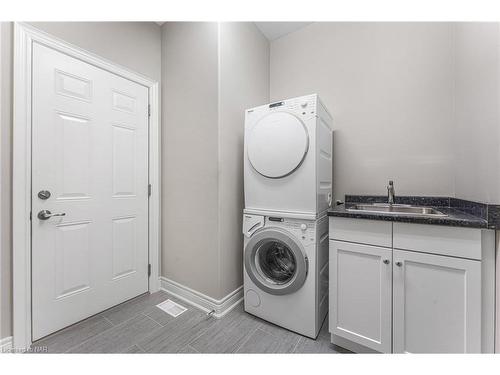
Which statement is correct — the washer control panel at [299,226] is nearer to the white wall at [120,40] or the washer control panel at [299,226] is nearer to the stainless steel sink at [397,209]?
the stainless steel sink at [397,209]

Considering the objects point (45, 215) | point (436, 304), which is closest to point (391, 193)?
point (436, 304)

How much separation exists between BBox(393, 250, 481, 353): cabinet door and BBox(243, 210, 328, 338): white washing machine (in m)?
0.46

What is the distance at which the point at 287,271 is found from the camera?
1.64 m

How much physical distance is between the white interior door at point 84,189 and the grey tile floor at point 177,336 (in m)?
0.17

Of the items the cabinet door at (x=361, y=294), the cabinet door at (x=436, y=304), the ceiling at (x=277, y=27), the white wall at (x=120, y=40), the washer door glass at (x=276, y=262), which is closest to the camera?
the cabinet door at (x=436, y=304)

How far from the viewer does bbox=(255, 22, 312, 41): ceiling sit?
Result: 6.98ft

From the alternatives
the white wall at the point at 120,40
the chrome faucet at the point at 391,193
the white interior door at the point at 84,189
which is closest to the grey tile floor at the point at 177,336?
the white interior door at the point at 84,189

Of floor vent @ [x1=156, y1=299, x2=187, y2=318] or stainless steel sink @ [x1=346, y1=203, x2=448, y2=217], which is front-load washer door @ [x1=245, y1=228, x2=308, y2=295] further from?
floor vent @ [x1=156, y1=299, x2=187, y2=318]

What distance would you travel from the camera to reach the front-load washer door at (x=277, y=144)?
1431mm

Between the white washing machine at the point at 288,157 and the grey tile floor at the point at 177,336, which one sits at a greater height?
the white washing machine at the point at 288,157

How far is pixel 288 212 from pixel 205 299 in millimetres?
1050

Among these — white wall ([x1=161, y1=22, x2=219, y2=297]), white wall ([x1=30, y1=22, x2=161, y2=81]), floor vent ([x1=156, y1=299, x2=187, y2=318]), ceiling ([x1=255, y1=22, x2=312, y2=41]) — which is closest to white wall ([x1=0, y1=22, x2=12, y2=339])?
white wall ([x1=30, y1=22, x2=161, y2=81])

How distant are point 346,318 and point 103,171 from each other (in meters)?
2.06

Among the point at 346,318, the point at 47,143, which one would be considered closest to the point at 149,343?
the point at 346,318
